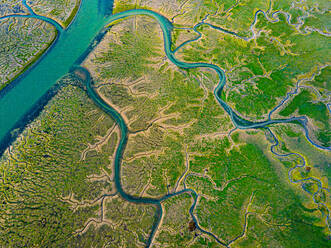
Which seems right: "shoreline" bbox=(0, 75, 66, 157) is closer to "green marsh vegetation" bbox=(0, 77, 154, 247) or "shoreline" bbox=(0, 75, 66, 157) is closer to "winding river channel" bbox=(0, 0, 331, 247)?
"winding river channel" bbox=(0, 0, 331, 247)

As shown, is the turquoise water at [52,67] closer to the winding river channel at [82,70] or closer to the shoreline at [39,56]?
the winding river channel at [82,70]

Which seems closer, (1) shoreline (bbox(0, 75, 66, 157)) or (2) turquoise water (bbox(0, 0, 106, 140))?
(1) shoreline (bbox(0, 75, 66, 157))

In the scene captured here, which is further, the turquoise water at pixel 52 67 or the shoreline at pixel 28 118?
the turquoise water at pixel 52 67

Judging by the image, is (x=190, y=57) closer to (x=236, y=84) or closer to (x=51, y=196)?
(x=236, y=84)

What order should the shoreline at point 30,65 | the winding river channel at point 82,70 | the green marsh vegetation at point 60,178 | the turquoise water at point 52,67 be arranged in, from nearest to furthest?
the green marsh vegetation at point 60,178
the winding river channel at point 82,70
the turquoise water at point 52,67
the shoreline at point 30,65

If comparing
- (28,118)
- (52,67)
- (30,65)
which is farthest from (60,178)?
(30,65)

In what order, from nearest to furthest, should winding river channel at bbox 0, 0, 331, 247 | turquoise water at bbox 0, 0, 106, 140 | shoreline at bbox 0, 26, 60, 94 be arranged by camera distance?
winding river channel at bbox 0, 0, 331, 247 → turquoise water at bbox 0, 0, 106, 140 → shoreline at bbox 0, 26, 60, 94

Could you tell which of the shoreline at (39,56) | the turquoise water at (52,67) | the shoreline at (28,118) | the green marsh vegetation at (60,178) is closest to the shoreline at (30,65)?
the shoreline at (39,56)

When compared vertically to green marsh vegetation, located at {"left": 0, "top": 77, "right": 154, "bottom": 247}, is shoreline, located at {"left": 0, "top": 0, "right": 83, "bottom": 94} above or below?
above

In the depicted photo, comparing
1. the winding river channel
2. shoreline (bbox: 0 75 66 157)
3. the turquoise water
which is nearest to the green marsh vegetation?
shoreline (bbox: 0 75 66 157)
